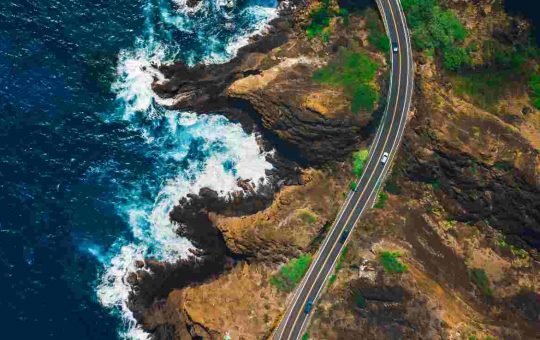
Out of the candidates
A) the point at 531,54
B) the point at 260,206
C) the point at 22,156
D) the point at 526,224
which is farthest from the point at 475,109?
the point at 22,156

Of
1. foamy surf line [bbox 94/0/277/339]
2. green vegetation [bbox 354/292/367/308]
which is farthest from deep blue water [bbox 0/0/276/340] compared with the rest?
green vegetation [bbox 354/292/367/308]

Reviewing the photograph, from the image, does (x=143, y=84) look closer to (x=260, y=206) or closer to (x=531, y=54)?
(x=260, y=206)

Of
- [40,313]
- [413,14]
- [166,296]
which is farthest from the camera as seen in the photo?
[413,14]

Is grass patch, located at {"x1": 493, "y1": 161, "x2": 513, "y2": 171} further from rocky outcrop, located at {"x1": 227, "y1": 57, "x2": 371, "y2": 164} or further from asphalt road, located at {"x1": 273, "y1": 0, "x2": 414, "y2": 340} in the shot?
rocky outcrop, located at {"x1": 227, "y1": 57, "x2": 371, "y2": 164}

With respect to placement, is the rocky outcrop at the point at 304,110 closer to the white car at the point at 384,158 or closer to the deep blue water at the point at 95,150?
the white car at the point at 384,158

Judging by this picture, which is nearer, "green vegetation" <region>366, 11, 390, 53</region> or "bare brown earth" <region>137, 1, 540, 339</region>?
"bare brown earth" <region>137, 1, 540, 339</region>
